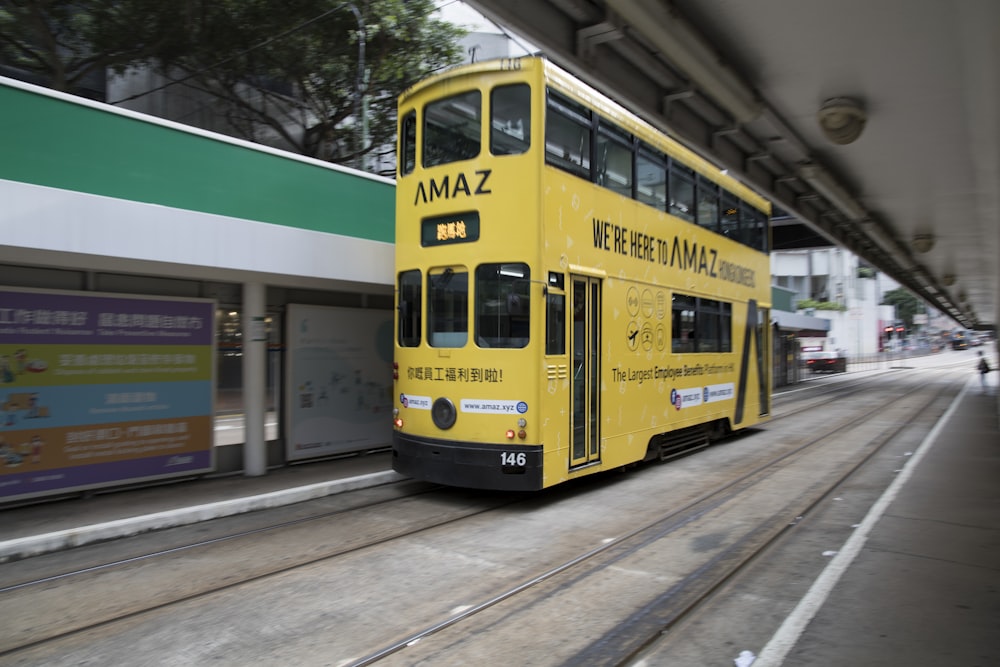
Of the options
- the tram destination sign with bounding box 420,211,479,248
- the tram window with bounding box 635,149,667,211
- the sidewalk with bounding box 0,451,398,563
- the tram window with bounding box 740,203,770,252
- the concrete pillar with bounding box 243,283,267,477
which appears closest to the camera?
the sidewalk with bounding box 0,451,398,563

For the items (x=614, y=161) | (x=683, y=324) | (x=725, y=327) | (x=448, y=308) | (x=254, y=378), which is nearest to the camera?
(x=448, y=308)

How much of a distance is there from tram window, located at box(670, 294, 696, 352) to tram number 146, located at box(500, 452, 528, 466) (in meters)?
3.80

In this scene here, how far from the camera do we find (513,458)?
6777 mm

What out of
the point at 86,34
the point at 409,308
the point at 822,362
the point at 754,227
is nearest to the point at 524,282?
the point at 409,308

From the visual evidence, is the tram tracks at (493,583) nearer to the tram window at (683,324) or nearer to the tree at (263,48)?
the tram window at (683,324)

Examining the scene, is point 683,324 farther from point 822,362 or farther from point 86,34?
point 822,362

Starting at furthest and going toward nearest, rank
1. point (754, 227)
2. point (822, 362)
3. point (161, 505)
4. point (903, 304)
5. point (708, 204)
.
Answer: point (903, 304), point (822, 362), point (754, 227), point (708, 204), point (161, 505)

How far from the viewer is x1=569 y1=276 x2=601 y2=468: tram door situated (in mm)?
7430

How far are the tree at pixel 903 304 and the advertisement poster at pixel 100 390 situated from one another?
95.6 m

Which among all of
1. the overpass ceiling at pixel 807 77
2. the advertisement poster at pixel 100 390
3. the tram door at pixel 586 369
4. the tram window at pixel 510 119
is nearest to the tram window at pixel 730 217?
the overpass ceiling at pixel 807 77

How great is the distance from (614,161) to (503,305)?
9.27 ft

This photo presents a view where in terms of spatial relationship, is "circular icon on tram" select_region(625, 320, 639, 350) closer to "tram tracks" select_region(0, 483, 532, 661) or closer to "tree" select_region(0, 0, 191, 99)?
"tram tracks" select_region(0, 483, 532, 661)

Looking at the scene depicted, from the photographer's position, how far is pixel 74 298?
7.31 meters

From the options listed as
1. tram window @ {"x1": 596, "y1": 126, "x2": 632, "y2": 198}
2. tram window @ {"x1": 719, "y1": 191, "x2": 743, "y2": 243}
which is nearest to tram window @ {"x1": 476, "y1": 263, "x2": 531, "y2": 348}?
tram window @ {"x1": 596, "y1": 126, "x2": 632, "y2": 198}
